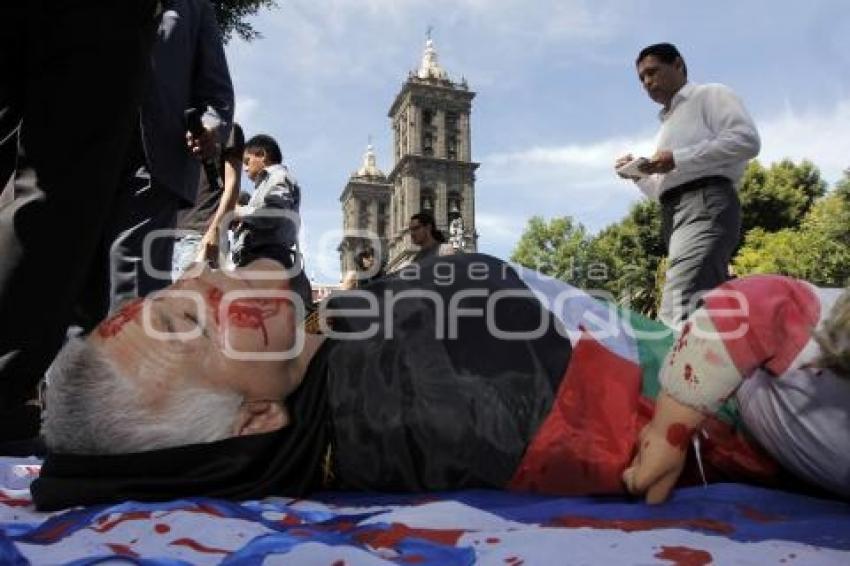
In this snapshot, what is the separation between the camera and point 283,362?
1.79 m

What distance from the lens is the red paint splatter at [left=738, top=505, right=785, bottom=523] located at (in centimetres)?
147

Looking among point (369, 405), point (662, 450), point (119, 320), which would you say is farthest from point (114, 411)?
point (662, 450)

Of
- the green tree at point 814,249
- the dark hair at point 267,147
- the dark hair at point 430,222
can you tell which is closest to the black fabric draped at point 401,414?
the dark hair at point 267,147

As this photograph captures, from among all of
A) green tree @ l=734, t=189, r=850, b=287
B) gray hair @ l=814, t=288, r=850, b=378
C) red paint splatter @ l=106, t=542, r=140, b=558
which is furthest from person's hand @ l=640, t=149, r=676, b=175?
green tree @ l=734, t=189, r=850, b=287

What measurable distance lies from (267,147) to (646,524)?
4547 millimetres

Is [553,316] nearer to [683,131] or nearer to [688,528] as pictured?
[688,528]

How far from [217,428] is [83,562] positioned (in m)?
0.53

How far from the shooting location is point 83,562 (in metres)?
1.24

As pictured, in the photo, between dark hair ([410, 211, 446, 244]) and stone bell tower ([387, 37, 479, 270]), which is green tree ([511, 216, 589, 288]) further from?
dark hair ([410, 211, 446, 244])

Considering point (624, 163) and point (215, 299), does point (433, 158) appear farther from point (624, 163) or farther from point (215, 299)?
point (215, 299)

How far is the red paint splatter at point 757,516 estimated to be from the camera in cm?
147

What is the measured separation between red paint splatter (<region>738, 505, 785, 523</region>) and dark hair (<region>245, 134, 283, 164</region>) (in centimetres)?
448

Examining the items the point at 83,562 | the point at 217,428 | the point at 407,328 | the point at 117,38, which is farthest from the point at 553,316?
the point at 117,38

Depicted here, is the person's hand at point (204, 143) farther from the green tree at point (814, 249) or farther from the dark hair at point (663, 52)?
the green tree at point (814, 249)
